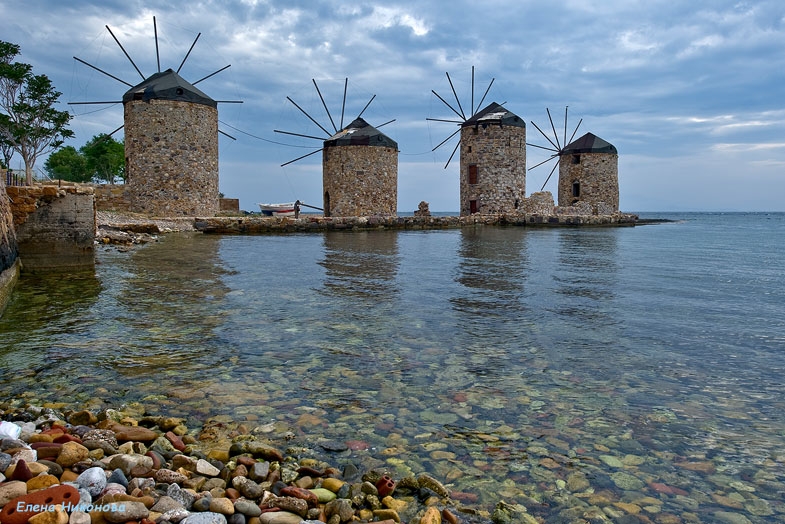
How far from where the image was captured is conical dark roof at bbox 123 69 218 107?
76.5 feet

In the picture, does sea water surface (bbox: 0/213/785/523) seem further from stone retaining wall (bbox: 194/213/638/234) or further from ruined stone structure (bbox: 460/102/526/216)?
ruined stone structure (bbox: 460/102/526/216)

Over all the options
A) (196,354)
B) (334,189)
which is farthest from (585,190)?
(196,354)

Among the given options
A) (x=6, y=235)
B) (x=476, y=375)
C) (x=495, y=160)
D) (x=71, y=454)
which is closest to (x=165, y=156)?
(x=6, y=235)

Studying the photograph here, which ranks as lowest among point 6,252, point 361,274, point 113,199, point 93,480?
point 93,480

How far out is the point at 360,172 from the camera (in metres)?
31.0

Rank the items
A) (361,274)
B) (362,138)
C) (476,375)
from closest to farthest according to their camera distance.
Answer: (476,375)
(361,274)
(362,138)

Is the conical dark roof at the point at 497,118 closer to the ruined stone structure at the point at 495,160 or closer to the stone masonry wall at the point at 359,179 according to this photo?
the ruined stone structure at the point at 495,160

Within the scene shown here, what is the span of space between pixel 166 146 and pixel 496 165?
1940 centimetres

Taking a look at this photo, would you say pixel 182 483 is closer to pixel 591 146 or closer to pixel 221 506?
pixel 221 506

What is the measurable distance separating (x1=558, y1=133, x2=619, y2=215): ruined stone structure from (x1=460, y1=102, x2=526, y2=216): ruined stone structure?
7.93 metres

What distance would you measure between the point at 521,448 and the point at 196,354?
109 inches

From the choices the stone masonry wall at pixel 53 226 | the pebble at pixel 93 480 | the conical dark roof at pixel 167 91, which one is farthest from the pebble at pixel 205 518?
the conical dark roof at pixel 167 91

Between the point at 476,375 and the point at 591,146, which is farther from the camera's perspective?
the point at 591,146

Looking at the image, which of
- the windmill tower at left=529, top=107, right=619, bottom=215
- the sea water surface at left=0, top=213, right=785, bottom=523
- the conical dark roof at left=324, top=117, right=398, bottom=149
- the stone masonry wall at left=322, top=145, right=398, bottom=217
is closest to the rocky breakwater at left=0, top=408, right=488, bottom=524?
the sea water surface at left=0, top=213, right=785, bottom=523
